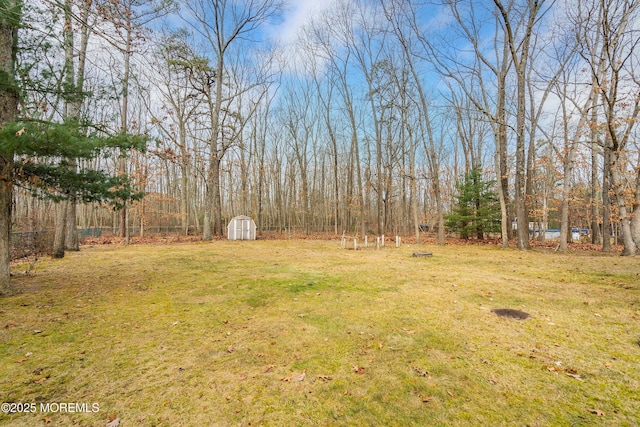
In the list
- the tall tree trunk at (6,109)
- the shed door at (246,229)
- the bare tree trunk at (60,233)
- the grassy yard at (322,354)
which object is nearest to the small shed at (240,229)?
the shed door at (246,229)

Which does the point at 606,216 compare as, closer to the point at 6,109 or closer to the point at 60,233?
the point at 6,109

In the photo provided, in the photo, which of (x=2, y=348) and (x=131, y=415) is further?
(x=2, y=348)

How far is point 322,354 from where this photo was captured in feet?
9.11

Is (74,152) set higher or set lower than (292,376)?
higher

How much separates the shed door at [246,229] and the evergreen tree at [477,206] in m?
12.8

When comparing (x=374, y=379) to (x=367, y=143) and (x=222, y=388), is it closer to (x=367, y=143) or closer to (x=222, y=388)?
(x=222, y=388)

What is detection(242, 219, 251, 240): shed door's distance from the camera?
1808cm

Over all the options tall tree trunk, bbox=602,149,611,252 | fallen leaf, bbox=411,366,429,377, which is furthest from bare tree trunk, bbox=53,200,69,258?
tall tree trunk, bbox=602,149,611,252

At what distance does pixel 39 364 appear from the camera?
2.54m

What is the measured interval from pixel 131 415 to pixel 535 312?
4.78 metres

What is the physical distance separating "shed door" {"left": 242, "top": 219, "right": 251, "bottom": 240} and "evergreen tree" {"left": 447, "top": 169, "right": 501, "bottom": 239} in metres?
12.8

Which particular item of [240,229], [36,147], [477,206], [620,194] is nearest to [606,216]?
[620,194]

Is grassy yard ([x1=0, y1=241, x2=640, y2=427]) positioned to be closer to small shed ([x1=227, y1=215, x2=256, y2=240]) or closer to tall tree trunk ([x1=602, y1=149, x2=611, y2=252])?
tall tree trunk ([x1=602, y1=149, x2=611, y2=252])

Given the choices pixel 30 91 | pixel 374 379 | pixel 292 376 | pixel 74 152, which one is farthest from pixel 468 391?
pixel 30 91
